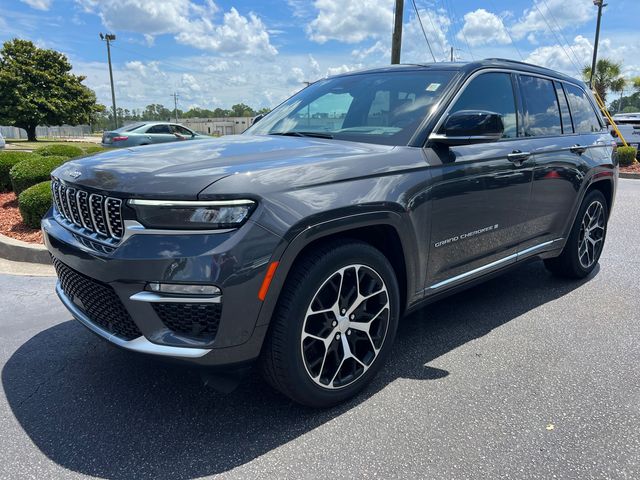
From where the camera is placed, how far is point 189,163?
96.5 inches

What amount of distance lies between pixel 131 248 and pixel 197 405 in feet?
3.42

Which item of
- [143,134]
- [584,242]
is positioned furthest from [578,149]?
[143,134]

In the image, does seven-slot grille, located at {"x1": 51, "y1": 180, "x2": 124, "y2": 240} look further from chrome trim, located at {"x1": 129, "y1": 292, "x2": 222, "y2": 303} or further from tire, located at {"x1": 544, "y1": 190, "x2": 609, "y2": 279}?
tire, located at {"x1": 544, "y1": 190, "x2": 609, "y2": 279}

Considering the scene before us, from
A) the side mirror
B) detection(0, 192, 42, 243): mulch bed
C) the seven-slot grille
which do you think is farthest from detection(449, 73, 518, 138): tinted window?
detection(0, 192, 42, 243): mulch bed

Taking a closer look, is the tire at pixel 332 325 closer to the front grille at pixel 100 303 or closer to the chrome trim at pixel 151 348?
the chrome trim at pixel 151 348

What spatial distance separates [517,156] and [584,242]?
1.75 metres

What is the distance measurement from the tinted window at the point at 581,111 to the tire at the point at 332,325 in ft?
9.74

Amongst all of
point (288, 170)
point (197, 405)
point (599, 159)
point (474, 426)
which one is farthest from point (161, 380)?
point (599, 159)

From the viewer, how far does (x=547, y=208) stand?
160 inches

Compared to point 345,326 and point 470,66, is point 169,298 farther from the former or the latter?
point 470,66

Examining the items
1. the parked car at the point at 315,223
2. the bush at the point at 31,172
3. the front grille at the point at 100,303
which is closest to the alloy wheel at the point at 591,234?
the parked car at the point at 315,223

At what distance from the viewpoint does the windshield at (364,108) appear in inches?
125

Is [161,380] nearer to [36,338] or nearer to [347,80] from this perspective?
[36,338]

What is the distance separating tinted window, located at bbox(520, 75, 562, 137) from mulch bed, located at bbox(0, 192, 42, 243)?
5.28m
